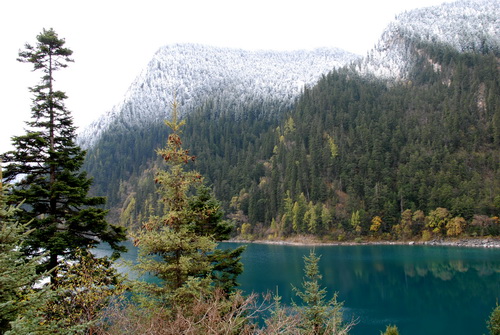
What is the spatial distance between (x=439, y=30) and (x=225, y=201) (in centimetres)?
12645

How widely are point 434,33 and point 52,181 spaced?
18017 cm

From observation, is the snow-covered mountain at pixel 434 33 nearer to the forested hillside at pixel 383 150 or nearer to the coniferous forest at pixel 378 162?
the forested hillside at pixel 383 150

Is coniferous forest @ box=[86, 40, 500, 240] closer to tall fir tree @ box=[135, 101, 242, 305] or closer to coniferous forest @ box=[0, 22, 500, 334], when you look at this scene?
coniferous forest @ box=[0, 22, 500, 334]

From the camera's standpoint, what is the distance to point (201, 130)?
18475 cm

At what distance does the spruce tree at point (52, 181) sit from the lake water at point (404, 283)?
24718 millimetres

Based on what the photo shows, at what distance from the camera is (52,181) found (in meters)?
13.9

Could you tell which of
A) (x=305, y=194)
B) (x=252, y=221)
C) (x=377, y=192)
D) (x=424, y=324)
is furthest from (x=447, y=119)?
(x=424, y=324)

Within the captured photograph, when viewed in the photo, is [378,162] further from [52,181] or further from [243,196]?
[52,181]

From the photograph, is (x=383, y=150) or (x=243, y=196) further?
(x=243, y=196)

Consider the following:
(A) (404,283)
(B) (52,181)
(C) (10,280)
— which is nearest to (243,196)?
(A) (404,283)

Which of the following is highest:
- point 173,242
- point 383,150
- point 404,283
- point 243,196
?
point 383,150

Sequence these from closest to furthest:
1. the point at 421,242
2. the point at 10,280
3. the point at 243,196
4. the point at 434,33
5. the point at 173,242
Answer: the point at 10,280 → the point at 173,242 → the point at 421,242 → the point at 243,196 → the point at 434,33

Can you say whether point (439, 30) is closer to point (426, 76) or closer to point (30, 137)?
point (426, 76)

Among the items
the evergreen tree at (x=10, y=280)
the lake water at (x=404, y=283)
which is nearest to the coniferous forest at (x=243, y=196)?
the evergreen tree at (x=10, y=280)
